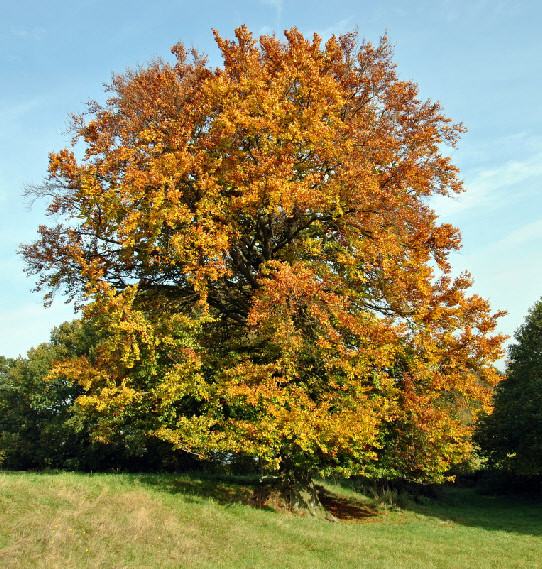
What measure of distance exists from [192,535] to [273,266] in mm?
8280

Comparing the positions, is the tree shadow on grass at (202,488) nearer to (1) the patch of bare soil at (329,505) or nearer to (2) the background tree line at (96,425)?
(1) the patch of bare soil at (329,505)

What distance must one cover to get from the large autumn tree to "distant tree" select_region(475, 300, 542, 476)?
13.7m

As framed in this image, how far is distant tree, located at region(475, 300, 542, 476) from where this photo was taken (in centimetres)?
2730

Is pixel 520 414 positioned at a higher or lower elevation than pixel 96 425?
higher

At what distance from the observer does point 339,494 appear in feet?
81.0

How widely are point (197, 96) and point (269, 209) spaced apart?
5.39m

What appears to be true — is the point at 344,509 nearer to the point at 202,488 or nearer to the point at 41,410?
the point at 202,488

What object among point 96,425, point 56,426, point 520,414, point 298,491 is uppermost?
point 520,414

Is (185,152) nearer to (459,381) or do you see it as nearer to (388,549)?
(459,381)

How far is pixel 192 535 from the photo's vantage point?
11.6 metres

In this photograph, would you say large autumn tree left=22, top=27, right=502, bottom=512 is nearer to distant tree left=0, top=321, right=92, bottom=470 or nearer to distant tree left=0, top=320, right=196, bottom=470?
distant tree left=0, top=320, right=196, bottom=470

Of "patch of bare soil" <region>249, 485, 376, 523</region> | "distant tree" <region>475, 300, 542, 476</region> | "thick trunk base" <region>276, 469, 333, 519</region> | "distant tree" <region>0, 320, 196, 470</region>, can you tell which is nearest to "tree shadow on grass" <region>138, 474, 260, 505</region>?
"patch of bare soil" <region>249, 485, 376, 523</region>

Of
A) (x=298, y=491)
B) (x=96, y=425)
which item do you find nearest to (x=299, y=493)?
(x=298, y=491)

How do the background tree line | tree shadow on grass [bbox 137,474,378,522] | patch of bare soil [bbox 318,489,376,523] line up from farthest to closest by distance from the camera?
the background tree line, patch of bare soil [bbox 318,489,376,523], tree shadow on grass [bbox 137,474,378,522]
